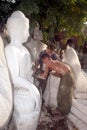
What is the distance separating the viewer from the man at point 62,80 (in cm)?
213

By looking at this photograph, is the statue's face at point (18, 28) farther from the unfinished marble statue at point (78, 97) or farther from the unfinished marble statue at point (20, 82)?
the unfinished marble statue at point (78, 97)

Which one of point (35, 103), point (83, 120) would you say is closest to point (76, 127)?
point (83, 120)

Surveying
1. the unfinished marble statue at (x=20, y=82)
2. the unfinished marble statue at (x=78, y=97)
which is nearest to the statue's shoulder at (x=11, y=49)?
the unfinished marble statue at (x=20, y=82)

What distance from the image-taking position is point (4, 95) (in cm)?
157

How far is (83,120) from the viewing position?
2.40 metres

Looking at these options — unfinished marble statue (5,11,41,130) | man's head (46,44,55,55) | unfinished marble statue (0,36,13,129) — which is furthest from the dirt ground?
unfinished marble statue (0,36,13,129)

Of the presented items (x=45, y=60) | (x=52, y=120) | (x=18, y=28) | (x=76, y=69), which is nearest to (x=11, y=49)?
(x=18, y=28)

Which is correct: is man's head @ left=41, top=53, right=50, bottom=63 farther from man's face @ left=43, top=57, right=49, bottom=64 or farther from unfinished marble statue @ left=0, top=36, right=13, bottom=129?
unfinished marble statue @ left=0, top=36, right=13, bottom=129

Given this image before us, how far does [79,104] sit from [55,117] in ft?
1.06

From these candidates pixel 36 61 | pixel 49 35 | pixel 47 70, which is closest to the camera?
pixel 47 70

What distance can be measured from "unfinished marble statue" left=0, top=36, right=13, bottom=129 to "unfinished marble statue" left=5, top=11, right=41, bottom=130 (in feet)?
0.33

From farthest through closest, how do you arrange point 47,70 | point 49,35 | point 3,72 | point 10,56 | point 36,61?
point 49,35
point 36,61
point 47,70
point 10,56
point 3,72

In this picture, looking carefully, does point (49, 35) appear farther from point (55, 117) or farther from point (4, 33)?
point (55, 117)

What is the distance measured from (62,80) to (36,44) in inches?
20.1
